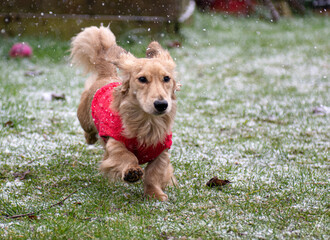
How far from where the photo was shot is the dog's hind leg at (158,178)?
2939mm

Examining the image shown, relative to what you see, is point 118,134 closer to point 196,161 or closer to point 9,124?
point 196,161

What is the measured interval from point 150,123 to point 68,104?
2905 millimetres

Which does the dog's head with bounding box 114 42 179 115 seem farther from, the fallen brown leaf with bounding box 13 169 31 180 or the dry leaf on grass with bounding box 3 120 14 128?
the dry leaf on grass with bounding box 3 120 14 128

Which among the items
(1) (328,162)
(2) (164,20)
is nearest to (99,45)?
(1) (328,162)

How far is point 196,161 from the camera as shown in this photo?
150 inches

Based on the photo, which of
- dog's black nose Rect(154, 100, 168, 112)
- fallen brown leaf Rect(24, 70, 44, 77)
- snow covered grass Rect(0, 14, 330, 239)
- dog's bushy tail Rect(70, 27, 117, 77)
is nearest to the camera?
snow covered grass Rect(0, 14, 330, 239)

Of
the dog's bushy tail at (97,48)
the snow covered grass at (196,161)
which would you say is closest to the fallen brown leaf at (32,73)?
the snow covered grass at (196,161)

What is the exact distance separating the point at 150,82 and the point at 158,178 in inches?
26.5

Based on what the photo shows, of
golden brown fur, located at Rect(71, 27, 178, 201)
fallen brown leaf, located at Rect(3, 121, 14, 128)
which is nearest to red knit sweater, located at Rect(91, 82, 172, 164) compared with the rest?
golden brown fur, located at Rect(71, 27, 178, 201)

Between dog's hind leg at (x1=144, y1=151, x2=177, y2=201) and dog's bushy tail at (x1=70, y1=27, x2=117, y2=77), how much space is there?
1141 mm

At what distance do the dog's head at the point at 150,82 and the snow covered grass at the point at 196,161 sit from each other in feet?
2.11

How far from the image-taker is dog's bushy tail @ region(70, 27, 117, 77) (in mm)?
3916

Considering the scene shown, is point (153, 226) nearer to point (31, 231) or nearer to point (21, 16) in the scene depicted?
point (31, 231)

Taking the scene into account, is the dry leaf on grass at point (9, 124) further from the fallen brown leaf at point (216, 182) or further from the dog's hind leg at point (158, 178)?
the fallen brown leaf at point (216, 182)
